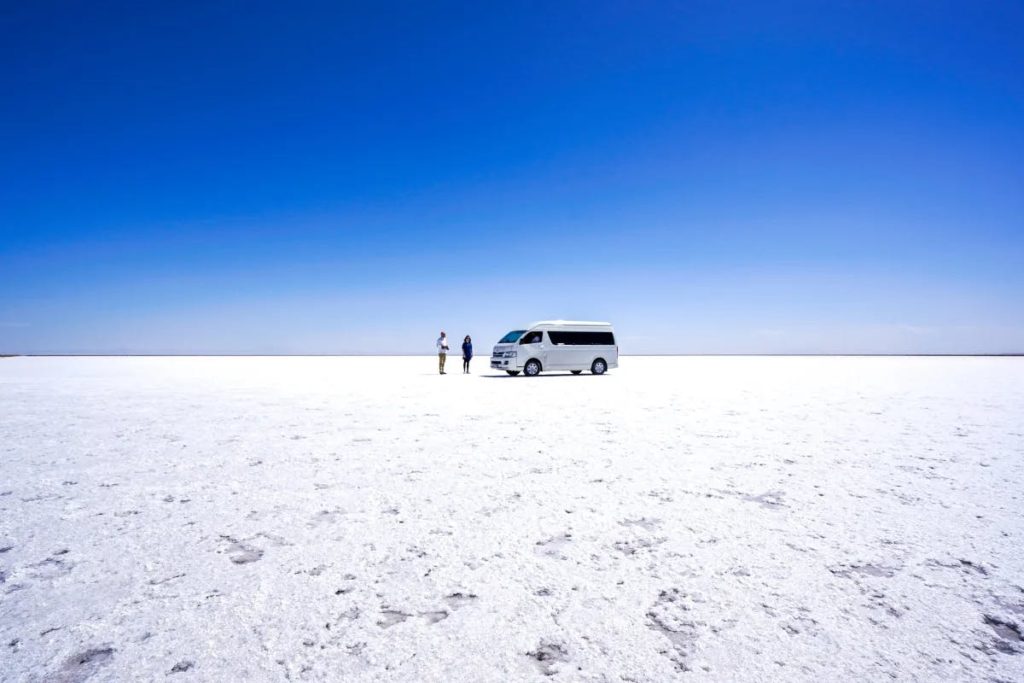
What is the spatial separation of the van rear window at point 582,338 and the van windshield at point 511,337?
A: 1.46 m

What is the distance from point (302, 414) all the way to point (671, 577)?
9.09 meters

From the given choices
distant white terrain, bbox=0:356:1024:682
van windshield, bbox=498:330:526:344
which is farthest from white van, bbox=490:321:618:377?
distant white terrain, bbox=0:356:1024:682

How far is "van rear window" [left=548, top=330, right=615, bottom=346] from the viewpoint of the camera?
22.3m

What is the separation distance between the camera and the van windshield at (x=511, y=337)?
22500 mm

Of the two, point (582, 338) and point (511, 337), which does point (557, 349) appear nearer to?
point (582, 338)

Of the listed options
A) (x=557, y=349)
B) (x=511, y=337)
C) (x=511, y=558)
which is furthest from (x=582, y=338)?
(x=511, y=558)

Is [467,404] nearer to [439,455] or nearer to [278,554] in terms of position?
[439,455]

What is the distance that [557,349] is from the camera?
2233cm

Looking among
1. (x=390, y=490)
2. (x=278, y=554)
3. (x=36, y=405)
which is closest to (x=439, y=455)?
(x=390, y=490)

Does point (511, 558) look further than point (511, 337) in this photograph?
No

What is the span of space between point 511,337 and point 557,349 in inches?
86.3

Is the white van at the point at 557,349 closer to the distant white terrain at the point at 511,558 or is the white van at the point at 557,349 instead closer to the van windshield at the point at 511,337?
the van windshield at the point at 511,337

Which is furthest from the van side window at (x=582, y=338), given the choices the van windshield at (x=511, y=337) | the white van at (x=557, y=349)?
the van windshield at (x=511, y=337)

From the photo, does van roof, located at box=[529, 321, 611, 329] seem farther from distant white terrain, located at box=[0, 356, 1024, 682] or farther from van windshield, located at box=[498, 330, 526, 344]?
distant white terrain, located at box=[0, 356, 1024, 682]
